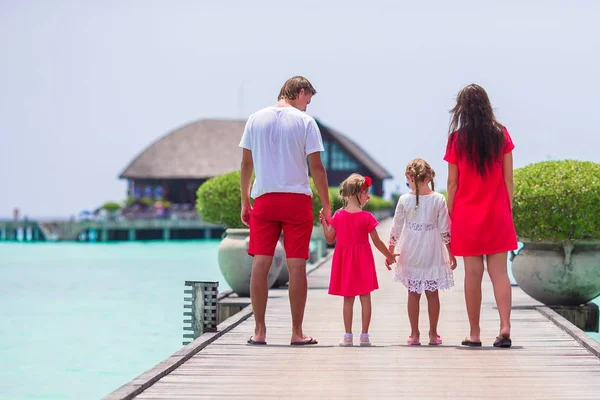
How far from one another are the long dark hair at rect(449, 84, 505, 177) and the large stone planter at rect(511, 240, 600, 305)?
4.12 metres

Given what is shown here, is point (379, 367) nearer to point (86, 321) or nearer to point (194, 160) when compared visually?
point (86, 321)

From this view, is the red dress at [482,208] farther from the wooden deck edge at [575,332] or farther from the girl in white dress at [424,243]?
the wooden deck edge at [575,332]

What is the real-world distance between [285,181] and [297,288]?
2.66 ft

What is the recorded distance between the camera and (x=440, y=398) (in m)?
5.79

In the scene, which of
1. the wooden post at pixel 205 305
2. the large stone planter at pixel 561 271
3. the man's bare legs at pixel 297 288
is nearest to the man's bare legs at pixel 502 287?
the man's bare legs at pixel 297 288

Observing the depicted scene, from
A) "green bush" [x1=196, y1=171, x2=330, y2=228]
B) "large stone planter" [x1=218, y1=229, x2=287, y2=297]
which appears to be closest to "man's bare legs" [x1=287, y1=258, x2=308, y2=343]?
"large stone planter" [x1=218, y1=229, x2=287, y2=297]

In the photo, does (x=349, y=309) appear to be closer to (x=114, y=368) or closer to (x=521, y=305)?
(x=521, y=305)

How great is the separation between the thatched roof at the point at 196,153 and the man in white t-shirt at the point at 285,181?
65483mm

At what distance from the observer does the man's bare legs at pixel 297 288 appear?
7835 mm

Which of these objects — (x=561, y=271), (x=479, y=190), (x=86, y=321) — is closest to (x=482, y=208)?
(x=479, y=190)

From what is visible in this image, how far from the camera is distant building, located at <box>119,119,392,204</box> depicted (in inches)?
2950

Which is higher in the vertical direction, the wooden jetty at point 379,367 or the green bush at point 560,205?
the green bush at point 560,205

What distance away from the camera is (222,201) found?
1421cm

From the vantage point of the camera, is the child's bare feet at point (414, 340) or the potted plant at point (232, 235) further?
the potted plant at point (232, 235)
